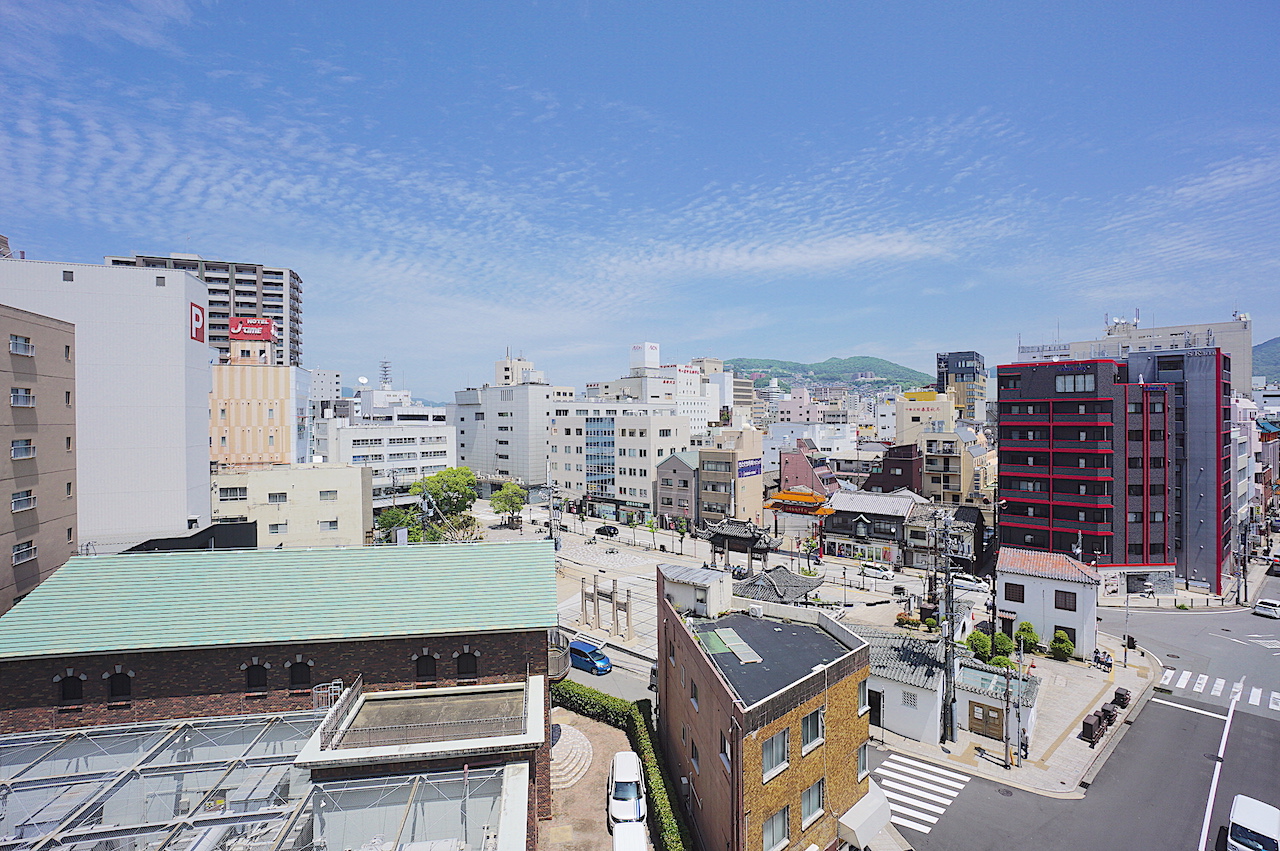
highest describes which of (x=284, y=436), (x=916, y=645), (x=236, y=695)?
(x=284, y=436)

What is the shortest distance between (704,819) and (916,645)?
650 inches

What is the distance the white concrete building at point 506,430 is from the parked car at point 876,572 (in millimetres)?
56417

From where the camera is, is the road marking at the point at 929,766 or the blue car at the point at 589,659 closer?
the road marking at the point at 929,766

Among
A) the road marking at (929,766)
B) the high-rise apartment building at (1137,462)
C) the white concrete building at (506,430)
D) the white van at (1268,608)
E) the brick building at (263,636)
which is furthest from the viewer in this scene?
the white concrete building at (506,430)

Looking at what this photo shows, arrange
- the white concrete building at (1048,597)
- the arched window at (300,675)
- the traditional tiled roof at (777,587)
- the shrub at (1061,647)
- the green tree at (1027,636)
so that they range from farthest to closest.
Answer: the green tree at (1027,636)
the traditional tiled roof at (777,587)
the white concrete building at (1048,597)
the shrub at (1061,647)
the arched window at (300,675)

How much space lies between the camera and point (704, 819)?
22.0 meters

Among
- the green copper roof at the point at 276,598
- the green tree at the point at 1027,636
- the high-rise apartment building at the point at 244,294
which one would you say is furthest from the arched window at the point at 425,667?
the high-rise apartment building at the point at 244,294

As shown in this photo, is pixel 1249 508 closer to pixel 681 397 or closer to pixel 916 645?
pixel 916 645

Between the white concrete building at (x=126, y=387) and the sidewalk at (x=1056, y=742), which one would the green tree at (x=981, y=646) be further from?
the white concrete building at (x=126, y=387)

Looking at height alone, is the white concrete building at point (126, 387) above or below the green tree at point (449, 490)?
above

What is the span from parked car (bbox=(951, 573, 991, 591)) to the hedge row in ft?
114

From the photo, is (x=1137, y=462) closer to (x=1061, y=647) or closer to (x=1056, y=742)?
(x=1061, y=647)

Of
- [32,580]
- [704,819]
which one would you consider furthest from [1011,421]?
[32,580]

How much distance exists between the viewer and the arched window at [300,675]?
72.8 feet
